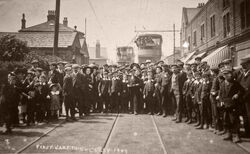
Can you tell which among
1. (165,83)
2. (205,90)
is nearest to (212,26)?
(165,83)

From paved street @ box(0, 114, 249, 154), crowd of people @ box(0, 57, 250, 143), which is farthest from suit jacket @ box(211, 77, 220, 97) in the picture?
paved street @ box(0, 114, 249, 154)

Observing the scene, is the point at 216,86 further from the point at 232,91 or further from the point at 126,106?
the point at 126,106

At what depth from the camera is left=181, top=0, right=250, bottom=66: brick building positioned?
48.6 ft

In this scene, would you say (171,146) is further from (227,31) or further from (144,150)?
(227,31)

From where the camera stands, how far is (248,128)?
280 inches

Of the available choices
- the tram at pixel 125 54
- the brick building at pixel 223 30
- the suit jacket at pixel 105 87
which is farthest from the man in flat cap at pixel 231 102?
the tram at pixel 125 54

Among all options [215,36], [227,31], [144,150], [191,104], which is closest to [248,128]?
[191,104]

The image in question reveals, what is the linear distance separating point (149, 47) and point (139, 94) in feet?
46.1

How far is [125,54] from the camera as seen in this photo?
30.0m

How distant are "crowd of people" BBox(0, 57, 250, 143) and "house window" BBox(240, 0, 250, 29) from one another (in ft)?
19.4

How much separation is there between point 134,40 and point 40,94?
61.3 feet

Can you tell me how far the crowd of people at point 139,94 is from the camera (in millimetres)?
6977

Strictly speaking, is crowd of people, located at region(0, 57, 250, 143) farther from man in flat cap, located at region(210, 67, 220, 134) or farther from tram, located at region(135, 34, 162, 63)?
tram, located at region(135, 34, 162, 63)

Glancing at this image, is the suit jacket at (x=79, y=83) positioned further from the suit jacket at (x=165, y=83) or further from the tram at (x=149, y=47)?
the tram at (x=149, y=47)
